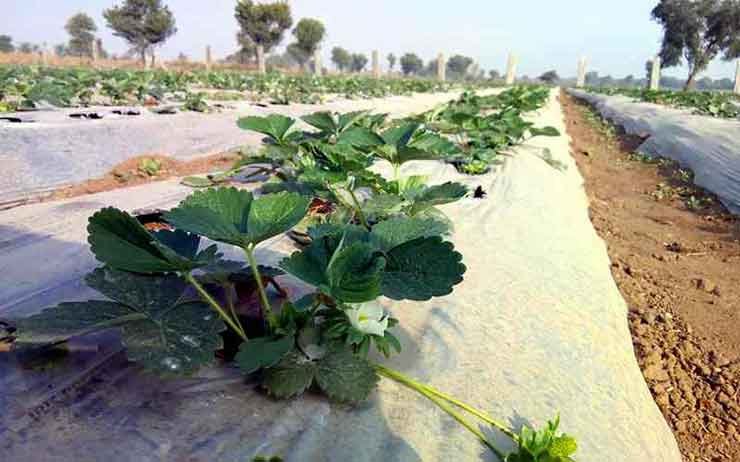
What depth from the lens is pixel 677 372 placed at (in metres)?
1.81

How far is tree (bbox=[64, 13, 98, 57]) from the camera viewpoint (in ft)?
132

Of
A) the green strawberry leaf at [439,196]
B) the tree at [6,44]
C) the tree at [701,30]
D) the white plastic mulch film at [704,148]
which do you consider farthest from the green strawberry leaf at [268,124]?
the tree at [6,44]

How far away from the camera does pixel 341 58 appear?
2498 inches

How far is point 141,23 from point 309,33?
32.4 ft

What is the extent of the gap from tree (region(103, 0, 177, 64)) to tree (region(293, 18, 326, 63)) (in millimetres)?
8232

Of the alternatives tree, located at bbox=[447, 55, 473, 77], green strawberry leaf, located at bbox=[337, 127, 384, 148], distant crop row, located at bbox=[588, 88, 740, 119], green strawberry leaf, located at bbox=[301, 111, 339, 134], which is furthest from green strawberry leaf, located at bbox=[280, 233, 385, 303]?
tree, located at bbox=[447, 55, 473, 77]

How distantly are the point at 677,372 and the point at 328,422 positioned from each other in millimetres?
1404

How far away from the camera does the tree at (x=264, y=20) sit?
26.8 metres

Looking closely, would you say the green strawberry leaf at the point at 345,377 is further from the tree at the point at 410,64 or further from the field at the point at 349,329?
the tree at the point at 410,64

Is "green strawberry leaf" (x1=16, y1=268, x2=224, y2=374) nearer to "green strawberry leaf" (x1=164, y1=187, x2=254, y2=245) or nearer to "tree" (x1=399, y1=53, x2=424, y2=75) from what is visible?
"green strawberry leaf" (x1=164, y1=187, x2=254, y2=245)

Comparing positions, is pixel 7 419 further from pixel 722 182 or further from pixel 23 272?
pixel 722 182

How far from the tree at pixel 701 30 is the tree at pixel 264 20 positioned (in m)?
21.0

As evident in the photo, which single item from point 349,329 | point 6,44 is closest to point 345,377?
point 349,329

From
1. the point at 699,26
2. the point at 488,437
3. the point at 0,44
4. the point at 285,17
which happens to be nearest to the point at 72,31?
the point at 0,44
